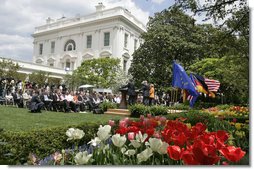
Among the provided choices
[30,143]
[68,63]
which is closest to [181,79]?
[30,143]

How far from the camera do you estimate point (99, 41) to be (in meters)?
37.2

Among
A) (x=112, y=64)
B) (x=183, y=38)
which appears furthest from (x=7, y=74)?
(x=183, y=38)

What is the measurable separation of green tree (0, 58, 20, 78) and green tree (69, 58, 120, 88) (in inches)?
262

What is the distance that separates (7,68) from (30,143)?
25360mm

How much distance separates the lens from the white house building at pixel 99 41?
34344 mm

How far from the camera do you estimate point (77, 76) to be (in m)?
31.4

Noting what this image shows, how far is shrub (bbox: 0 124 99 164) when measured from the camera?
3252 mm

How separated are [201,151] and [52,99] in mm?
12039

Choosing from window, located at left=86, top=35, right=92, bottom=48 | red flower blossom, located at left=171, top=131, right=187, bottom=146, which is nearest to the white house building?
window, located at left=86, top=35, right=92, bottom=48

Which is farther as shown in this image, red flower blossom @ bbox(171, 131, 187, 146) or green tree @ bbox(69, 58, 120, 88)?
green tree @ bbox(69, 58, 120, 88)

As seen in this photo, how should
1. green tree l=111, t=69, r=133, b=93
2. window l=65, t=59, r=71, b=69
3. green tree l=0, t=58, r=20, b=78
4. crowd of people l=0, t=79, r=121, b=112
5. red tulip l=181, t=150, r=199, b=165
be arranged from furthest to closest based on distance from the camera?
window l=65, t=59, r=71, b=69 < green tree l=111, t=69, r=133, b=93 < green tree l=0, t=58, r=20, b=78 < crowd of people l=0, t=79, r=121, b=112 < red tulip l=181, t=150, r=199, b=165

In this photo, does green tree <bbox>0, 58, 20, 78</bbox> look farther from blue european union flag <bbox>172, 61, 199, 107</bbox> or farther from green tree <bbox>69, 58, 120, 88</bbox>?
blue european union flag <bbox>172, 61, 199, 107</bbox>

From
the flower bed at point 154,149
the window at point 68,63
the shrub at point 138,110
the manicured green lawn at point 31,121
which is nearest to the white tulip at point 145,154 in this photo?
the flower bed at point 154,149

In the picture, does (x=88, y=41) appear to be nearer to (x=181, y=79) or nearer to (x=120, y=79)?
(x=120, y=79)
